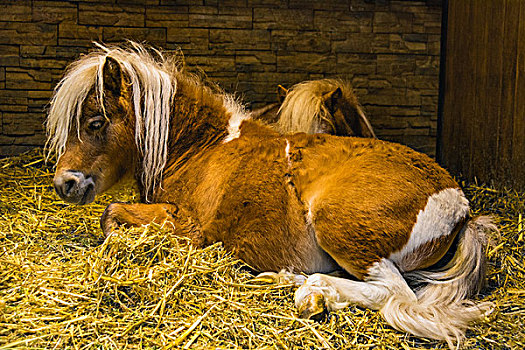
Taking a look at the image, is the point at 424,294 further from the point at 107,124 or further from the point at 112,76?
the point at 112,76

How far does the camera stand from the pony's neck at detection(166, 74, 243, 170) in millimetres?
3021

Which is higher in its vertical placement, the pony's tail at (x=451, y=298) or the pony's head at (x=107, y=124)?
the pony's head at (x=107, y=124)

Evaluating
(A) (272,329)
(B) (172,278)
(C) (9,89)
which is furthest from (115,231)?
(C) (9,89)

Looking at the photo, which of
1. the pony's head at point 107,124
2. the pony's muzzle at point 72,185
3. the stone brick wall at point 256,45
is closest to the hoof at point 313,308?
the pony's head at point 107,124

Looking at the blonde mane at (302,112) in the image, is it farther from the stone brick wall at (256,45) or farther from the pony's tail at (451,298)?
the pony's tail at (451,298)

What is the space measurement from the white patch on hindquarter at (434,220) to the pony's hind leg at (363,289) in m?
0.09

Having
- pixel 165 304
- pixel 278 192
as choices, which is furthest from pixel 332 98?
pixel 165 304

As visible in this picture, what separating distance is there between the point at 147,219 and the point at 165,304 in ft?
2.07

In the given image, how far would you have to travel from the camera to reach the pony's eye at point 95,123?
2.82m

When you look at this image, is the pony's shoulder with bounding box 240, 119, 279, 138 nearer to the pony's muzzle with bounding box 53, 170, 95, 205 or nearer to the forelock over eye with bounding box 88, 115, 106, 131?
the forelock over eye with bounding box 88, 115, 106, 131

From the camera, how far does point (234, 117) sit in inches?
123

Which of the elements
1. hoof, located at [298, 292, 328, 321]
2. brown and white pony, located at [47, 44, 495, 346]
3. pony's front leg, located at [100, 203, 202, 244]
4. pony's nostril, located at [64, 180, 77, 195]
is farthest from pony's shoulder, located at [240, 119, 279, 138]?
hoof, located at [298, 292, 328, 321]

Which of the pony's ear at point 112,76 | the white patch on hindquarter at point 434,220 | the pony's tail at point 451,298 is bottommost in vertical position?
the pony's tail at point 451,298

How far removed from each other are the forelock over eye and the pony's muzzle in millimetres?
257
